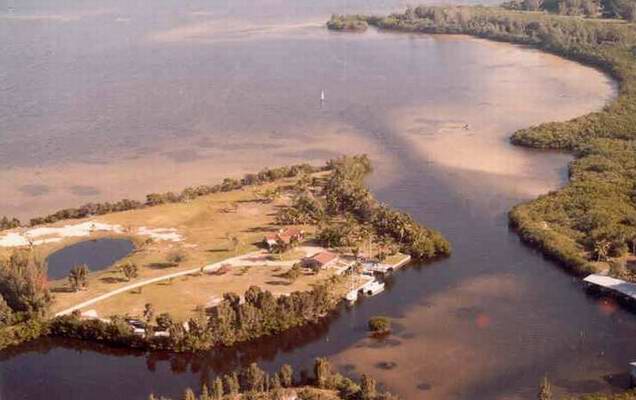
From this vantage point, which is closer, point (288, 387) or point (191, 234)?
point (288, 387)

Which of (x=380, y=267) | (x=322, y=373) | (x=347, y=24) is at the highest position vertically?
(x=347, y=24)

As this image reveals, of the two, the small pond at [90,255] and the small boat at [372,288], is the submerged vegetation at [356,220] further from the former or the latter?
the small pond at [90,255]

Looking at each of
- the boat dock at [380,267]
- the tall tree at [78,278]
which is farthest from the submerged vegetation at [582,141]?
the tall tree at [78,278]

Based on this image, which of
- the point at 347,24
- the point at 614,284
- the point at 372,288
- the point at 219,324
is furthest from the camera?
the point at 347,24

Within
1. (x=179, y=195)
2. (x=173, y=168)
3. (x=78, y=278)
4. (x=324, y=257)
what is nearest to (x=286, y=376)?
(x=324, y=257)

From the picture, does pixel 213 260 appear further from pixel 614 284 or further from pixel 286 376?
pixel 614 284
